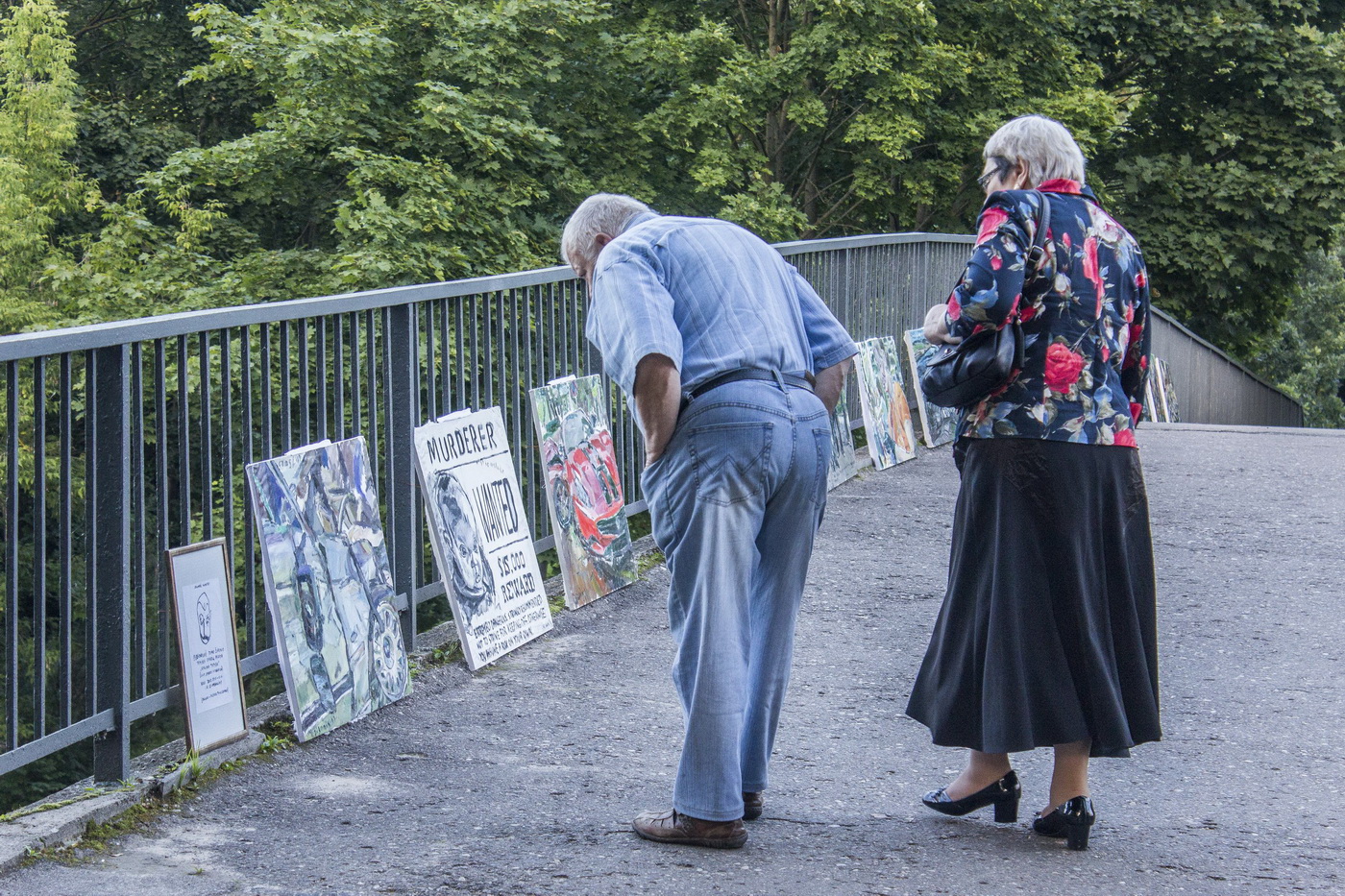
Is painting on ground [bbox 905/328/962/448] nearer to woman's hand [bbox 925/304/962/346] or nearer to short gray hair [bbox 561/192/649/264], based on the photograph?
woman's hand [bbox 925/304/962/346]

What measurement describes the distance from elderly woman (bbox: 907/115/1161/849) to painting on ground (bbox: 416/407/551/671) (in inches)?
82.6

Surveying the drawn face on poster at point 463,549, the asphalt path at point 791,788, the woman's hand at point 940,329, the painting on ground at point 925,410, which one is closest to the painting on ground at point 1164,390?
the painting on ground at point 925,410

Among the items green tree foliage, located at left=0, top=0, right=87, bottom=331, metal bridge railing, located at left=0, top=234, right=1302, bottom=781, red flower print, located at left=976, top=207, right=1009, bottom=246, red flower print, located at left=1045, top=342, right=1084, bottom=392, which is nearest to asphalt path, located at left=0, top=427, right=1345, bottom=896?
metal bridge railing, located at left=0, top=234, right=1302, bottom=781

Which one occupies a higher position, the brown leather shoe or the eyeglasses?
the eyeglasses

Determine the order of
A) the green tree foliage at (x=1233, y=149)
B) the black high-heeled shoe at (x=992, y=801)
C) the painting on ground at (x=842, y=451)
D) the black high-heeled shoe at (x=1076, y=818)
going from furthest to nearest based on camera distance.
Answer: the green tree foliage at (x=1233, y=149) < the painting on ground at (x=842, y=451) < the black high-heeled shoe at (x=992, y=801) < the black high-heeled shoe at (x=1076, y=818)

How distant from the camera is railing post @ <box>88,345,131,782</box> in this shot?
3672 mm

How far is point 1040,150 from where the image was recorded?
350 centimetres

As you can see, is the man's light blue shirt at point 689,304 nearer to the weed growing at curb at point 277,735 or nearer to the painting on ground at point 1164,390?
the weed growing at curb at point 277,735

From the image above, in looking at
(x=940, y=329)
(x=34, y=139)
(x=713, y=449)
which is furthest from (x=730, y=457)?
(x=34, y=139)

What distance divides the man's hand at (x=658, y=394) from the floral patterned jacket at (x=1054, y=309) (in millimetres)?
686

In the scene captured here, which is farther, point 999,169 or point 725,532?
point 999,169

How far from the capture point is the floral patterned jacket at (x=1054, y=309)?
3.39 meters

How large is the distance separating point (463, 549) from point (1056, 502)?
2.42m

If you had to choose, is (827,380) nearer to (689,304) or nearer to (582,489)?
(689,304)
